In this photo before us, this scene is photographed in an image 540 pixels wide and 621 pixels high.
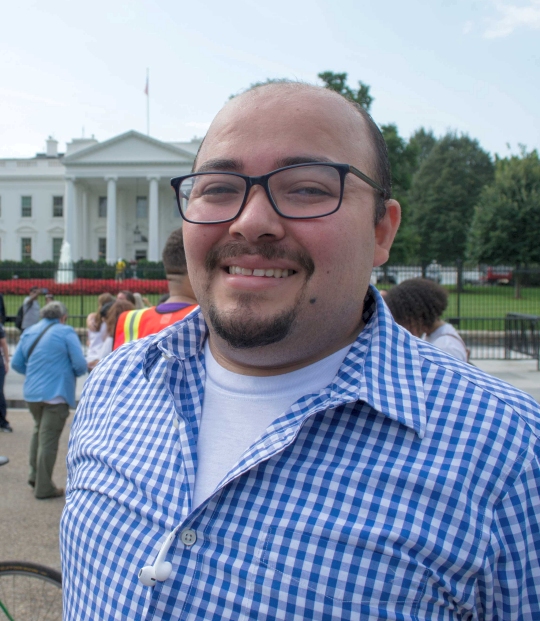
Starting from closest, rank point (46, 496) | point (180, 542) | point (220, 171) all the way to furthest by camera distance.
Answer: point (180, 542) < point (220, 171) < point (46, 496)

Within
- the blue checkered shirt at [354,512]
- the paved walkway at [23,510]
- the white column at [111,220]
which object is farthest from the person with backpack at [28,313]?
the white column at [111,220]

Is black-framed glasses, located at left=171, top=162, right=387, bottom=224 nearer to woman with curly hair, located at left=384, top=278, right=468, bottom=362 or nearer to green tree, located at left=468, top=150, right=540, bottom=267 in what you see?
woman with curly hair, located at left=384, top=278, right=468, bottom=362

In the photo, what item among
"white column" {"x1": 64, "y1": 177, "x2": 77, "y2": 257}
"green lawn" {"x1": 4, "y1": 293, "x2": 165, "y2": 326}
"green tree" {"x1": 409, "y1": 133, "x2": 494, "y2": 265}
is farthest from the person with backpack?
"green tree" {"x1": 409, "y1": 133, "x2": 494, "y2": 265}

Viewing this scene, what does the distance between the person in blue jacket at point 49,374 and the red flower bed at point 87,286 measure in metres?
15.7

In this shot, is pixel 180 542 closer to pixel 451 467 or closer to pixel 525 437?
pixel 451 467

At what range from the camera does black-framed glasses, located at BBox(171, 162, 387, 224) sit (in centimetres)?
141

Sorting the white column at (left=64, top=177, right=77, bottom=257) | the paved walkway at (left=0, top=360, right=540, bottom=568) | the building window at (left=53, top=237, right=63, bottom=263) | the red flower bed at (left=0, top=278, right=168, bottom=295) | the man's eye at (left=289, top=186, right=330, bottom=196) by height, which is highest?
the white column at (left=64, top=177, right=77, bottom=257)

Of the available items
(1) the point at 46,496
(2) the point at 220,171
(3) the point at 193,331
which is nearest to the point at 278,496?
(3) the point at 193,331

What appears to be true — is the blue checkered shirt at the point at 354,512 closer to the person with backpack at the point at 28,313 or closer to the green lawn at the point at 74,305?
the person with backpack at the point at 28,313

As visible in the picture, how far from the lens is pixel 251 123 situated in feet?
4.90

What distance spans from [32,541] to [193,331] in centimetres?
→ 396

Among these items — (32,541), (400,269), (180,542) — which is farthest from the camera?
(400,269)

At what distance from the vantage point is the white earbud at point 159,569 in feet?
4.28

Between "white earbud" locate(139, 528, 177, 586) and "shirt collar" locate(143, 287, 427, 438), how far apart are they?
18.6 inches
